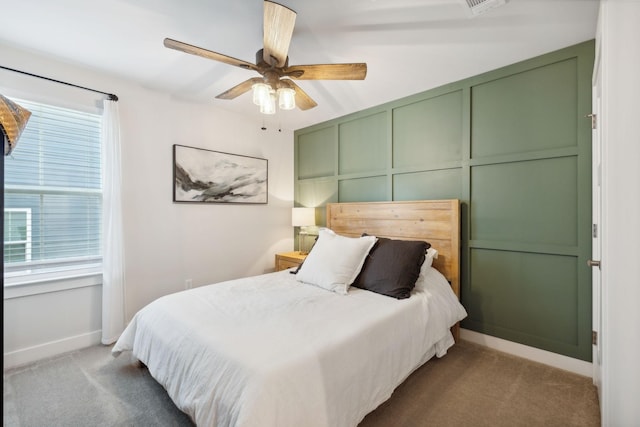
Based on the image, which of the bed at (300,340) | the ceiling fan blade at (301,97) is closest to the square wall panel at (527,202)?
the bed at (300,340)

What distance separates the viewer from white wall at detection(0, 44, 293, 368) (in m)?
2.38

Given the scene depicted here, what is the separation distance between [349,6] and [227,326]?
2.04 metres

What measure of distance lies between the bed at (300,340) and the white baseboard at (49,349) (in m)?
0.86

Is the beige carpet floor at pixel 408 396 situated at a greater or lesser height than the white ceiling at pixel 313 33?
lesser

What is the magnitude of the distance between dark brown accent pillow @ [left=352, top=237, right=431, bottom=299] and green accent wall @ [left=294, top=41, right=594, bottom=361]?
2.31 ft

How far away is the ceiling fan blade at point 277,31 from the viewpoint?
1.43 metres

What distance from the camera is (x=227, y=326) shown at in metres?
1.62

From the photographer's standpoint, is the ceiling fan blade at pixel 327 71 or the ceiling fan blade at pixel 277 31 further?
the ceiling fan blade at pixel 327 71

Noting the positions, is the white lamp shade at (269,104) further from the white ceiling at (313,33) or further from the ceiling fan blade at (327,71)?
the white ceiling at (313,33)

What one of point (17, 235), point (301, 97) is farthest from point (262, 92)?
point (17, 235)

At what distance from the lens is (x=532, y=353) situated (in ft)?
7.80

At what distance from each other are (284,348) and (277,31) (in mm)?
1629

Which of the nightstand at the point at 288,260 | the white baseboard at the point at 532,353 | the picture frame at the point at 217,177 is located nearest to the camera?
the white baseboard at the point at 532,353

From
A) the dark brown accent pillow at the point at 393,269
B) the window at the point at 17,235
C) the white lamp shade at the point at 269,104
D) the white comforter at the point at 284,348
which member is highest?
the white lamp shade at the point at 269,104
